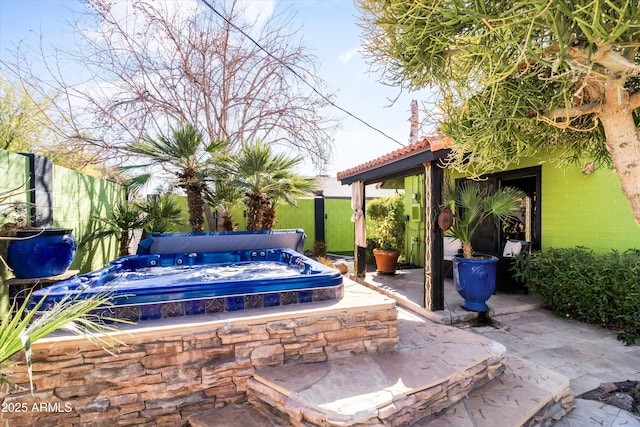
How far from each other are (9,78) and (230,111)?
20.1 feet

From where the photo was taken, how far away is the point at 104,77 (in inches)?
426

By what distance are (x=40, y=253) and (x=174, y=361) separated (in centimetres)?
250

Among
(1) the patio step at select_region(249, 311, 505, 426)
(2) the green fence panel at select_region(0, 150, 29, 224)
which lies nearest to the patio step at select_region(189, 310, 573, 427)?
(1) the patio step at select_region(249, 311, 505, 426)

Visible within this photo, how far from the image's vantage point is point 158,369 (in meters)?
3.13

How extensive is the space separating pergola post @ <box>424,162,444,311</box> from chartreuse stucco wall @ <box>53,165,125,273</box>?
20.5ft

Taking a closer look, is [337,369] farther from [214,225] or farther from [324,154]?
[324,154]

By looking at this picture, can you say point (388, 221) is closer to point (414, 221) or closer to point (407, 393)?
point (414, 221)

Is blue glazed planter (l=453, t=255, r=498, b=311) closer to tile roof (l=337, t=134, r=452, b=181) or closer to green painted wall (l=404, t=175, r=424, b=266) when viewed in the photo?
tile roof (l=337, t=134, r=452, b=181)

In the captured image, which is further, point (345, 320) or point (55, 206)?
point (55, 206)

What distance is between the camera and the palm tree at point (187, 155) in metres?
7.36

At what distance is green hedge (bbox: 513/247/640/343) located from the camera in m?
→ 4.95

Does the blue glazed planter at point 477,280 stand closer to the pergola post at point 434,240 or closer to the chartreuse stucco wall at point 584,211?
the pergola post at point 434,240

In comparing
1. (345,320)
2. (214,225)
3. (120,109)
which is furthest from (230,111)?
(345,320)

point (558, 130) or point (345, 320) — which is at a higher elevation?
point (558, 130)
